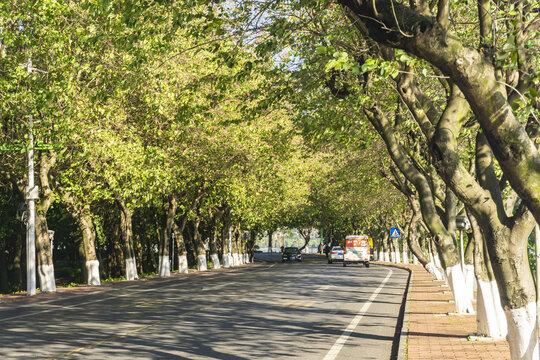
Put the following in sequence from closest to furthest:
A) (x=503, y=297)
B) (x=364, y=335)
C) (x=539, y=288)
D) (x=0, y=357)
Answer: (x=503, y=297)
(x=539, y=288)
(x=0, y=357)
(x=364, y=335)

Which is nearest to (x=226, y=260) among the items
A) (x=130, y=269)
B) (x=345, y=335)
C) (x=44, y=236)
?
(x=130, y=269)

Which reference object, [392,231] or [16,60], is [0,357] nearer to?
[16,60]

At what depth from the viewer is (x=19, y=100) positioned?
2180cm

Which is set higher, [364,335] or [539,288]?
[539,288]

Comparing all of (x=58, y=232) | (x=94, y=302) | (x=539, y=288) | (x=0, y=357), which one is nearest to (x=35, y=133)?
(x=94, y=302)

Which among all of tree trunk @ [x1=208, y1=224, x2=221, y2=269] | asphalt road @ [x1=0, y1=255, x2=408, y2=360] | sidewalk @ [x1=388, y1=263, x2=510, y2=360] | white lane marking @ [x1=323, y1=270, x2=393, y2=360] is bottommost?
sidewalk @ [x1=388, y1=263, x2=510, y2=360]

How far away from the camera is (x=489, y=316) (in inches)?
509

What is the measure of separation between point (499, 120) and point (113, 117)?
20.6m

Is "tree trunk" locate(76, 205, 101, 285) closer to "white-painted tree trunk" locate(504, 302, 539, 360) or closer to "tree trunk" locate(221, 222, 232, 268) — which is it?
"tree trunk" locate(221, 222, 232, 268)

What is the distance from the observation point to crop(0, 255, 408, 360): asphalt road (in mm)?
11906

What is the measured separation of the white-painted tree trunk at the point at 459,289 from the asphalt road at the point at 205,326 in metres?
1.61

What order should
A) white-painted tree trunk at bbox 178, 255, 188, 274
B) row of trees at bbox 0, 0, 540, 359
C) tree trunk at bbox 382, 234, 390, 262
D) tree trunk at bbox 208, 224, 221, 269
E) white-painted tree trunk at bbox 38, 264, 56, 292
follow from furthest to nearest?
tree trunk at bbox 382, 234, 390, 262 → tree trunk at bbox 208, 224, 221, 269 → white-painted tree trunk at bbox 178, 255, 188, 274 → white-painted tree trunk at bbox 38, 264, 56, 292 → row of trees at bbox 0, 0, 540, 359

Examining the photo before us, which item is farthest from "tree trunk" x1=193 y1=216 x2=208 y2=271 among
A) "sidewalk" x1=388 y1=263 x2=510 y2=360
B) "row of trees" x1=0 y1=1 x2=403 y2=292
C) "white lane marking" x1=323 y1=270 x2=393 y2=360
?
"sidewalk" x1=388 y1=263 x2=510 y2=360

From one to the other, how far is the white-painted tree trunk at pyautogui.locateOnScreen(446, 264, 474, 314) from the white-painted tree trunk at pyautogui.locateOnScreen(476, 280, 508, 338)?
3686mm
